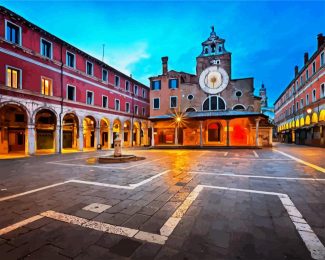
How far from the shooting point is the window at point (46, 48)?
17944 millimetres

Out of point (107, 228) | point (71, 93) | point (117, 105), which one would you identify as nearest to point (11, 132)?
point (71, 93)

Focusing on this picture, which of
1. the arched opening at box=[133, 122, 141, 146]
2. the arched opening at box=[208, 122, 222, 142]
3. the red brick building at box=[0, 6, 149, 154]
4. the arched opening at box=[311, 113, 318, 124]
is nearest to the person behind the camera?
the red brick building at box=[0, 6, 149, 154]

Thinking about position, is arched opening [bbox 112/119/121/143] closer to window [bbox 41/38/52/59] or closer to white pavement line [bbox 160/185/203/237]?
window [bbox 41/38/52/59]

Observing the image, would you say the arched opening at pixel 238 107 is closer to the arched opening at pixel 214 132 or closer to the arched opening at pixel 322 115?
the arched opening at pixel 214 132

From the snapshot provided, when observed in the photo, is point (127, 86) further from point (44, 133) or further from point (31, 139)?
point (31, 139)

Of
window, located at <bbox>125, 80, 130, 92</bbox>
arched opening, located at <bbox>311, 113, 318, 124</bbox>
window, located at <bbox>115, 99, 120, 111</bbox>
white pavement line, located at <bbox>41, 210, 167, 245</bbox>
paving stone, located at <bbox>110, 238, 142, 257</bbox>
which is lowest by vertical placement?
white pavement line, located at <bbox>41, 210, 167, 245</bbox>

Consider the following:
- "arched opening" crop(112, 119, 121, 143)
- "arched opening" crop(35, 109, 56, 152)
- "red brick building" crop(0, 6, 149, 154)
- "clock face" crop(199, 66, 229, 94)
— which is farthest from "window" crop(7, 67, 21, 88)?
"clock face" crop(199, 66, 229, 94)

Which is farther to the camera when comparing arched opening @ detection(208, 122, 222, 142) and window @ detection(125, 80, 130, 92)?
window @ detection(125, 80, 130, 92)

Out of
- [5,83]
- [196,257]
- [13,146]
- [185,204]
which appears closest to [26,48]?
[5,83]

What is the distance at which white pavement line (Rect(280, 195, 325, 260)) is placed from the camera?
265cm

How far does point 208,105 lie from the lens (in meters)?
28.8

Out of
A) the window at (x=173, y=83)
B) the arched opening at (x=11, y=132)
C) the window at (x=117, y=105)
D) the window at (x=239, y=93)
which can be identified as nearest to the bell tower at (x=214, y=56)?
the window at (x=239, y=93)

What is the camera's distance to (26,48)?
16.3 metres

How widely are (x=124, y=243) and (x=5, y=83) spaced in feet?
58.5
